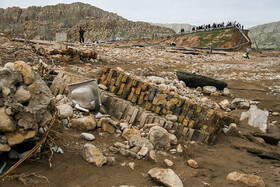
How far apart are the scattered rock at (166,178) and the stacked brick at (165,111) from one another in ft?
3.98

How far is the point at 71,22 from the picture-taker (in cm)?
6462

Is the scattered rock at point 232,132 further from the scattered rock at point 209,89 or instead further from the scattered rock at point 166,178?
the scattered rock at point 209,89

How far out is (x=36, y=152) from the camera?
185 centimetres

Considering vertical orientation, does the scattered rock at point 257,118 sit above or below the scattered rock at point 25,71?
below

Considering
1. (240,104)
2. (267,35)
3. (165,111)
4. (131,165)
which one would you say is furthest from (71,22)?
(267,35)

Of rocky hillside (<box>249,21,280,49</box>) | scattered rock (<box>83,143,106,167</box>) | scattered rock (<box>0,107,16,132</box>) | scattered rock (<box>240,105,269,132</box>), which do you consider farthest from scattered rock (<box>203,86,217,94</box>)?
rocky hillside (<box>249,21,280,49</box>)

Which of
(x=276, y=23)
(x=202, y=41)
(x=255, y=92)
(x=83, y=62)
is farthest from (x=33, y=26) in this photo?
(x=276, y=23)

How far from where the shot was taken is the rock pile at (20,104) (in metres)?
1.55

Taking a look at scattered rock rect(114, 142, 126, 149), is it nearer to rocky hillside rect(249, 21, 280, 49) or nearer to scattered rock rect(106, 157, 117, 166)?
scattered rock rect(106, 157, 117, 166)

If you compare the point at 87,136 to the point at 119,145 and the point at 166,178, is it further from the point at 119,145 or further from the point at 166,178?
the point at 166,178

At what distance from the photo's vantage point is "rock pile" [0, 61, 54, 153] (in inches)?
61.2

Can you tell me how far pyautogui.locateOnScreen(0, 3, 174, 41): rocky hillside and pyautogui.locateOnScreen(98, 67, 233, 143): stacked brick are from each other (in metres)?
44.2

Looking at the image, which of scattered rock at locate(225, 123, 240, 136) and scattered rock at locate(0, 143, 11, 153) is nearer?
scattered rock at locate(0, 143, 11, 153)

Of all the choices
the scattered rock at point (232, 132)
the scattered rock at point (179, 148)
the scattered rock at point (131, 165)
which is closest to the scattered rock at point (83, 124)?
the scattered rock at point (131, 165)
